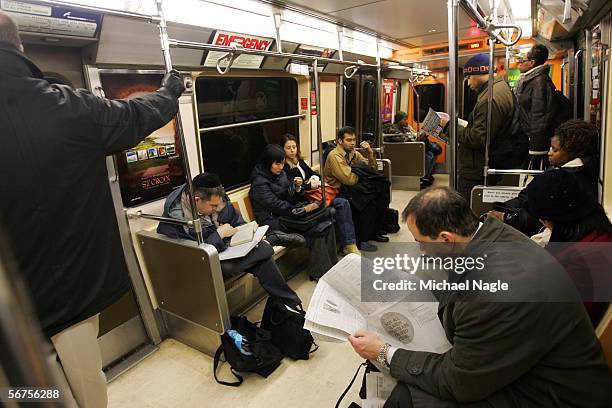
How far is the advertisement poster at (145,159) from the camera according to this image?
2660mm

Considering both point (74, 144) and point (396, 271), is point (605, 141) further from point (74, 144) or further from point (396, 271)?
point (74, 144)

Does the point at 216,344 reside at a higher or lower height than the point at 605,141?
lower

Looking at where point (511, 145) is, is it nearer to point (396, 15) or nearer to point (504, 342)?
point (396, 15)

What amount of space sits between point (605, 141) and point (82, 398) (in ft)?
12.9

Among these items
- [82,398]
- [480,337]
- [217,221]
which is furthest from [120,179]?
[480,337]

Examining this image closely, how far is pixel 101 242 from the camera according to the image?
1.51 m

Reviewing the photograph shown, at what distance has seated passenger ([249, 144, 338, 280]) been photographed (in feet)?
12.0

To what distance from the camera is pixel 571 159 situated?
8.46 ft

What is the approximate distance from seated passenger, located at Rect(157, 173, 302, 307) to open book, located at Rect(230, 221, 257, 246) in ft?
0.14

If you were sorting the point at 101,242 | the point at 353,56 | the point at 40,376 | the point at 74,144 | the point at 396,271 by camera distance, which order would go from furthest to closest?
the point at 353,56
the point at 396,271
the point at 101,242
the point at 74,144
the point at 40,376

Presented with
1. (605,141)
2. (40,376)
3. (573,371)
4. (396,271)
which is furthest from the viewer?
(605,141)

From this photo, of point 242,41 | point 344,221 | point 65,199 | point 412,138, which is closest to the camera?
point 65,199

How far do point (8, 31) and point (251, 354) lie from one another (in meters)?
2.07

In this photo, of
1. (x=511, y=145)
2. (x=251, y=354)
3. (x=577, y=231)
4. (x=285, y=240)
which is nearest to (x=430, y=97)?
(x=511, y=145)
